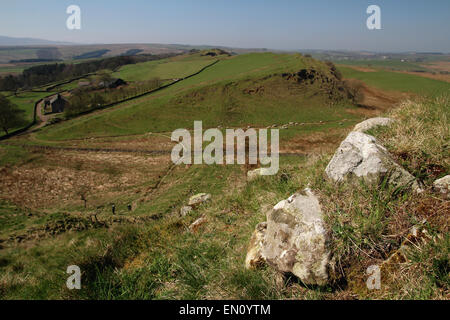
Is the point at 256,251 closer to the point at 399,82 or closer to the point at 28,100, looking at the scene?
the point at 28,100

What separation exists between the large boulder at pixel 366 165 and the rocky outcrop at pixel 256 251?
1.56 m

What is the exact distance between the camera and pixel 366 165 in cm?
390

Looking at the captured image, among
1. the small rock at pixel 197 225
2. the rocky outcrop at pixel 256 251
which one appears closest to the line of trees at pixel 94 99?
the small rock at pixel 197 225

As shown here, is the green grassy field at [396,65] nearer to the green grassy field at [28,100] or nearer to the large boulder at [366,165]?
the green grassy field at [28,100]

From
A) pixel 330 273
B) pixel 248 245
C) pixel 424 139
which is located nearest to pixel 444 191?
pixel 424 139

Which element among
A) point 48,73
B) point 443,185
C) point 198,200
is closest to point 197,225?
point 198,200

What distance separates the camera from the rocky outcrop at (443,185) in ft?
11.1

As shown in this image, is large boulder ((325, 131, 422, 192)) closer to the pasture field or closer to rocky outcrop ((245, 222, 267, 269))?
the pasture field

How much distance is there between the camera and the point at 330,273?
291cm

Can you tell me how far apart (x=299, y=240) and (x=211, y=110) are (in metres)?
43.6

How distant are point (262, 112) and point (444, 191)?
4197 centimetres

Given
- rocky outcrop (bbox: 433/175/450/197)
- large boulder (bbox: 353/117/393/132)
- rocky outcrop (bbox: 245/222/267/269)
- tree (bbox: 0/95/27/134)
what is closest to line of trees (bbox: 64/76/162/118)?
tree (bbox: 0/95/27/134)

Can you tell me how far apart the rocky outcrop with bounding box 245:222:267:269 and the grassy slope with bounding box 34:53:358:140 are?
123 feet

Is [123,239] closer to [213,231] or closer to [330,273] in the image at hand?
[213,231]
